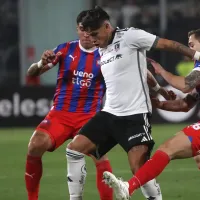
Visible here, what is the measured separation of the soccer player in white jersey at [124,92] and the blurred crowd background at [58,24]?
13139 mm

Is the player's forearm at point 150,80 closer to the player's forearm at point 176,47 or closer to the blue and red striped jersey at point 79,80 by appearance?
the player's forearm at point 176,47

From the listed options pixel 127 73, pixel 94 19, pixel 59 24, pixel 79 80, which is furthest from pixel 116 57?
pixel 59 24

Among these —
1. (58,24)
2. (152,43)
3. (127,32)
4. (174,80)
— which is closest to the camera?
(174,80)

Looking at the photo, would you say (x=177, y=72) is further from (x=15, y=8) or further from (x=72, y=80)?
(x=72, y=80)

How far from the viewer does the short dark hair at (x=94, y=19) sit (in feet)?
24.8

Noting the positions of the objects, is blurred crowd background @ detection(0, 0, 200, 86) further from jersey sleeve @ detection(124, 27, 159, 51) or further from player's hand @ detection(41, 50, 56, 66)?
jersey sleeve @ detection(124, 27, 159, 51)

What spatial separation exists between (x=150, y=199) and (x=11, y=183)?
10.3ft

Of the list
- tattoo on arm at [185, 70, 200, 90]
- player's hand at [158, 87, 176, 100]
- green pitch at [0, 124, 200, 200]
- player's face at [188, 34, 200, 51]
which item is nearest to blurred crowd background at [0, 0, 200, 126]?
green pitch at [0, 124, 200, 200]

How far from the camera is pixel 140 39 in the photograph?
24.4ft

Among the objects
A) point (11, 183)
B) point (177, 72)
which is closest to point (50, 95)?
point (177, 72)

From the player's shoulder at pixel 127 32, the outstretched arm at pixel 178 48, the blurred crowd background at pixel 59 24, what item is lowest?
the blurred crowd background at pixel 59 24

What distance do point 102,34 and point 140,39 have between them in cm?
37

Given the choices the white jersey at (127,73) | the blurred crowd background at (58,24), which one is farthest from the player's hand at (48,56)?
the blurred crowd background at (58,24)

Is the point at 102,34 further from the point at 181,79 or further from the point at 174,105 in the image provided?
the point at 174,105
